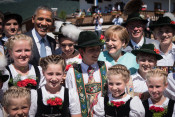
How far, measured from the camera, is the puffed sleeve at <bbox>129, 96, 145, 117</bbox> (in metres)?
2.77

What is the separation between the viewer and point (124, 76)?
2926mm

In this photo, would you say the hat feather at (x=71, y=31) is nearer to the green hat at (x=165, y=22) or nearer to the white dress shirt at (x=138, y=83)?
the white dress shirt at (x=138, y=83)

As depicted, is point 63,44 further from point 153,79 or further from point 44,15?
point 153,79

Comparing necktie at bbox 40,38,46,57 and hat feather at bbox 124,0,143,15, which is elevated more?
hat feather at bbox 124,0,143,15

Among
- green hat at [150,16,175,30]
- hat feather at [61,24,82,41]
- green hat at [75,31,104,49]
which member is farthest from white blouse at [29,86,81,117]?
green hat at [150,16,175,30]

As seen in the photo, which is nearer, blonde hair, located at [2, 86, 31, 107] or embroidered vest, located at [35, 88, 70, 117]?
blonde hair, located at [2, 86, 31, 107]

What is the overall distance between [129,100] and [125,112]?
0.58 feet

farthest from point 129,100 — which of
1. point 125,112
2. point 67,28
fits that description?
point 67,28

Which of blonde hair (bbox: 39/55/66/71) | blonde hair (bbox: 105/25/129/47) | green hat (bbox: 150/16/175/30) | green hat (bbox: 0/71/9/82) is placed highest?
green hat (bbox: 150/16/175/30)

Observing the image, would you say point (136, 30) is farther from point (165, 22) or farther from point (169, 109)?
point (169, 109)

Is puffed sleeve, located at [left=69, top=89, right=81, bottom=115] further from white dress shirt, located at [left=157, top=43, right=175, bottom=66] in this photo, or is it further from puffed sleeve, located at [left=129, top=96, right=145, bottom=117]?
white dress shirt, located at [left=157, top=43, right=175, bottom=66]

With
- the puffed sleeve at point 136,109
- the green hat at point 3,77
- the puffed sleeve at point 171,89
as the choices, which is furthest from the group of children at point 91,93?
the puffed sleeve at point 171,89

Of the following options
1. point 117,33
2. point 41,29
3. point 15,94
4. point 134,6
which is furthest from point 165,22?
point 15,94

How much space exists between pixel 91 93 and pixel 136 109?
76 cm
